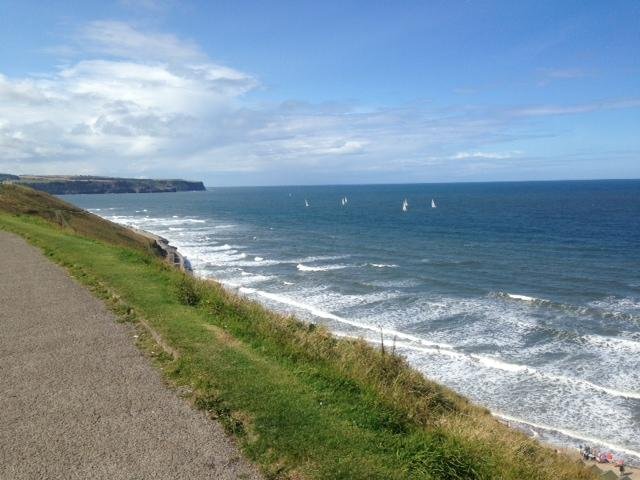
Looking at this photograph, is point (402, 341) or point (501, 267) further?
point (501, 267)

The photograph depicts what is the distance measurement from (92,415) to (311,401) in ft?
9.56

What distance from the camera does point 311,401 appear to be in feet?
24.2

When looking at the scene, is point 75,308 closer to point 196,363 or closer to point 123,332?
point 123,332

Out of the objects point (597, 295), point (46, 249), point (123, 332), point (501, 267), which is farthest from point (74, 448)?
point (501, 267)

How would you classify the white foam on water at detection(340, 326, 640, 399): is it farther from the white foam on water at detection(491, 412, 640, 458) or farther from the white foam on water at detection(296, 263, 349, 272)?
the white foam on water at detection(296, 263, 349, 272)

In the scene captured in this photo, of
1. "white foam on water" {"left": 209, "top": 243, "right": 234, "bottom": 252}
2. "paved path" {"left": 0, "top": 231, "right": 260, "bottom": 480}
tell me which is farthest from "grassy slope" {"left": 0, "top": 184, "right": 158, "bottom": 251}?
"paved path" {"left": 0, "top": 231, "right": 260, "bottom": 480}

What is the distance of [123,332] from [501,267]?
3664 centimetres

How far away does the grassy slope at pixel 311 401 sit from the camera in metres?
6.08

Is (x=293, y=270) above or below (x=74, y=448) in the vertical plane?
below

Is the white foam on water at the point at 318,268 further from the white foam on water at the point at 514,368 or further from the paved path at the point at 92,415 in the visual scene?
the paved path at the point at 92,415

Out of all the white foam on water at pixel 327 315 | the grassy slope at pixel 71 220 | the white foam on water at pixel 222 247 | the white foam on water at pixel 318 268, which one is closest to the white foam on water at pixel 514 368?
the white foam on water at pixel 327 315

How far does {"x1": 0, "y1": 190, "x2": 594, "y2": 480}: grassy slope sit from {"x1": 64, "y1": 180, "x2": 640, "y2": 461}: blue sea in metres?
2.94

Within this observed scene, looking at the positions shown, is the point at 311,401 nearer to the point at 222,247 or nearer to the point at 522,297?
the point at 522,297

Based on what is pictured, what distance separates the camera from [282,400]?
7.26 metres
